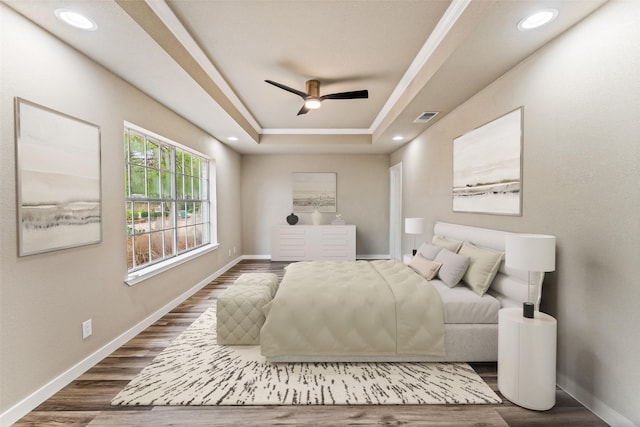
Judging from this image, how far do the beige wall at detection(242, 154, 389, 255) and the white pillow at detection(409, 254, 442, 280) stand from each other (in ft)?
11.4

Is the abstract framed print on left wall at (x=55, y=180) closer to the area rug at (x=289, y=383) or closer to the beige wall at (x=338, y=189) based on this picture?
the area rug at (x=289, y=383)

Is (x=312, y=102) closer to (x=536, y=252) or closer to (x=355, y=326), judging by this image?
(x=355, y=326)

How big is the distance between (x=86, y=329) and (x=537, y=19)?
3.86 meters

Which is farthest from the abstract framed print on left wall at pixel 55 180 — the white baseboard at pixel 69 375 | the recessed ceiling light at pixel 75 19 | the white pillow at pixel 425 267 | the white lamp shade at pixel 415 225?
the white lamp shade at pixel 415 225

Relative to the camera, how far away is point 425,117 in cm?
378

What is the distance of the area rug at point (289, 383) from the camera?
6.18 feet

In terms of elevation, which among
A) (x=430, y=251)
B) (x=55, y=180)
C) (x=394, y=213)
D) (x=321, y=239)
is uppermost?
(x=55, y=180)

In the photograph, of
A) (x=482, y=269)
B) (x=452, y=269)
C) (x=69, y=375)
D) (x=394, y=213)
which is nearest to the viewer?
(x=69, y=375)

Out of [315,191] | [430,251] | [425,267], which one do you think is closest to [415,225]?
[430,251]

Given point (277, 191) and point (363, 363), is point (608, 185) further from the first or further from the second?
point (277, 191)

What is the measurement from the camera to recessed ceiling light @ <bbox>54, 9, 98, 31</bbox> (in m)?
1.70

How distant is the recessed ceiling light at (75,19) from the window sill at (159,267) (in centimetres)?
206

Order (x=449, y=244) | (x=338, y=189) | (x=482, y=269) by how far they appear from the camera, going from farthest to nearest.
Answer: (x=338, y=189)
(x=449, y=244)
(x=482, y=269)

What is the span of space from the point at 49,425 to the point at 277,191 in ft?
17.3
